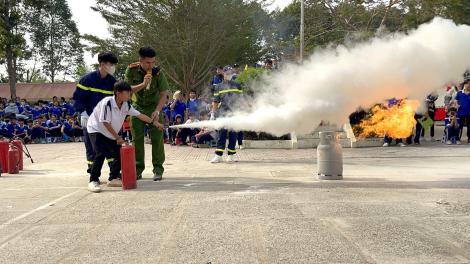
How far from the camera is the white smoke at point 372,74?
243 inches

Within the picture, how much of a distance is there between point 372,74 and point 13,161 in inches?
293

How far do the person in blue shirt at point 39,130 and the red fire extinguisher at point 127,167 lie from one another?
49.0ft

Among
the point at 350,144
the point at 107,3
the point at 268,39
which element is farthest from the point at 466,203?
the point at 268,39

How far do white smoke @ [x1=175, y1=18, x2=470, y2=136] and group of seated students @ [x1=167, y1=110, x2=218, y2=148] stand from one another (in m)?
6.21

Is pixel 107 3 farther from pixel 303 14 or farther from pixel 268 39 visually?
pixel 268 39

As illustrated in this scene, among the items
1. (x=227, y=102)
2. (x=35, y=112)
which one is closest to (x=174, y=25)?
(x=35, y=112)

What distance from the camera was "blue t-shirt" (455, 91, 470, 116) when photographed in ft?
41.8

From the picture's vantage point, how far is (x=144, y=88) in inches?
265

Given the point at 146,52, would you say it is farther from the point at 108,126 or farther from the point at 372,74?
the point at 372,74

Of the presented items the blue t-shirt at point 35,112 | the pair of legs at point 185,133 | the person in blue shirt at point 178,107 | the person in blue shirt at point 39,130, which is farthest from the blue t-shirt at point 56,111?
the pair of legs at point 185,133

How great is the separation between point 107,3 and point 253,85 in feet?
48.5

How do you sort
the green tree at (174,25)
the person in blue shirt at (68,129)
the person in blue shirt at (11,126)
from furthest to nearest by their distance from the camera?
the green tree at (174,25) < the person in blue shirt at (68,129) < the person in blue shirt at (11,126)

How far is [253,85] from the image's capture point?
39.8ft

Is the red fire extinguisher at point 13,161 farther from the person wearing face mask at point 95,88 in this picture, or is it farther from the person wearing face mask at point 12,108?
the person wearing face mask at point 12,108
